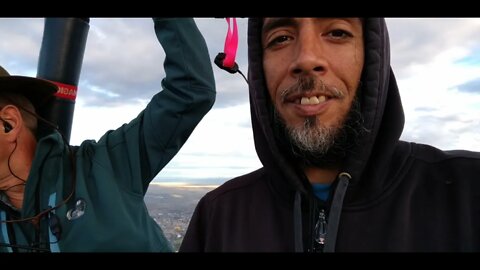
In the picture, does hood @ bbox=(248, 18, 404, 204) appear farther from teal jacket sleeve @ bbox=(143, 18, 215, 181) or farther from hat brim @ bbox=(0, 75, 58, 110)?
hat brim @ bbox=(0, 75, 58, 110)

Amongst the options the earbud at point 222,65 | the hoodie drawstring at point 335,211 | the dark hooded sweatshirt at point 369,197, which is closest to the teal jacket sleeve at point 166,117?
the earbud at point 222,65

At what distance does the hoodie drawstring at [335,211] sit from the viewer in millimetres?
1232

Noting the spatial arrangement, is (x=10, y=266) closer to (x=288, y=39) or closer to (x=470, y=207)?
(x=288, y=39)

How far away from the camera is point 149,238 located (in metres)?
2.25

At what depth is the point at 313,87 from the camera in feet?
4.25

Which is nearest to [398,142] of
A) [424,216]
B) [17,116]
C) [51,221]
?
[424,216]

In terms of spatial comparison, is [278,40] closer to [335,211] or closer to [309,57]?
[309,57]

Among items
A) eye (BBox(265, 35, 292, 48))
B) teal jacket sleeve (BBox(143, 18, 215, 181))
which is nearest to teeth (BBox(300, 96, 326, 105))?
eye (BBox(265, 35, 292, 48))

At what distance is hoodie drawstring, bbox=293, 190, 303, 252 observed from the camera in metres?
1.27

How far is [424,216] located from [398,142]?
0.31 m

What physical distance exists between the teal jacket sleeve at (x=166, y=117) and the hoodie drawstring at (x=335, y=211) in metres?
1.30

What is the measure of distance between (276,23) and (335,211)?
712 millimetres

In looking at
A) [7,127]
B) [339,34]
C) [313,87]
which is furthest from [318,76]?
[7,127]

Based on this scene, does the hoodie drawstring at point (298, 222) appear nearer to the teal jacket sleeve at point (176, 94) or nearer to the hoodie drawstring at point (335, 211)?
the hoodie drawstring at point (335, 211)
